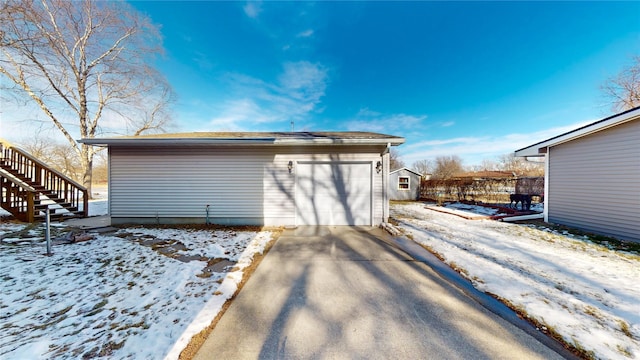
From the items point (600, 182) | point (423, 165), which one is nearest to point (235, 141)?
point (600, 182)

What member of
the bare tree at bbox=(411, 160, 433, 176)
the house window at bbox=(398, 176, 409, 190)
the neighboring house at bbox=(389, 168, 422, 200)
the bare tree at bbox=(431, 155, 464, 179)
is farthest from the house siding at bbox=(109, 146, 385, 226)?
the bare tree at bbox=(411, 160, 433, 176)

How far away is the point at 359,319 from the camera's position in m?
2.30

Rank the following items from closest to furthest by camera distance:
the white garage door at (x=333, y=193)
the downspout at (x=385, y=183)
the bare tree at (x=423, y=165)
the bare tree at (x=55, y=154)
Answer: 1. the downspout at (x=385, y=183)
2. the white garage door at (x=333, y=193)
3. the bare tree at (x=55, y=154)
4. the bare tree at (x=423, y=165)

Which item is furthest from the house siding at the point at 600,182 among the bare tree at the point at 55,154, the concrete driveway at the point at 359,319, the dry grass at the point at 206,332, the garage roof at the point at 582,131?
the bare tree at the point at 55,154

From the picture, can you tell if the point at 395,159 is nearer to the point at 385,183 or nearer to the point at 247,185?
the point at 385,183

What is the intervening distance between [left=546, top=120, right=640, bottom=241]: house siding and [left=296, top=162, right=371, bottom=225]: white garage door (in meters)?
6.32

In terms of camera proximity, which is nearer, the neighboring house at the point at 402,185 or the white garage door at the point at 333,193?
the white garage door at the point at 333,193

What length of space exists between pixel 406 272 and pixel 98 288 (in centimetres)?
457

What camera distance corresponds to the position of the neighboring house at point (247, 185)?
21.2 feet

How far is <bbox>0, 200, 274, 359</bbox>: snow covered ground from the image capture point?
6.33 ft

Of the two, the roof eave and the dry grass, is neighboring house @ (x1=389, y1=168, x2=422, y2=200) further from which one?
the dry grass

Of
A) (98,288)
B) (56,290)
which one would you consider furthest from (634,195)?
(56,290)

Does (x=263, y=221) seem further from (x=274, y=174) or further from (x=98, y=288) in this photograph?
(x=98, y=288)

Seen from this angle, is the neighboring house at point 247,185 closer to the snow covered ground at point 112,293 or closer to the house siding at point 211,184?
the house siding at point 211,184
